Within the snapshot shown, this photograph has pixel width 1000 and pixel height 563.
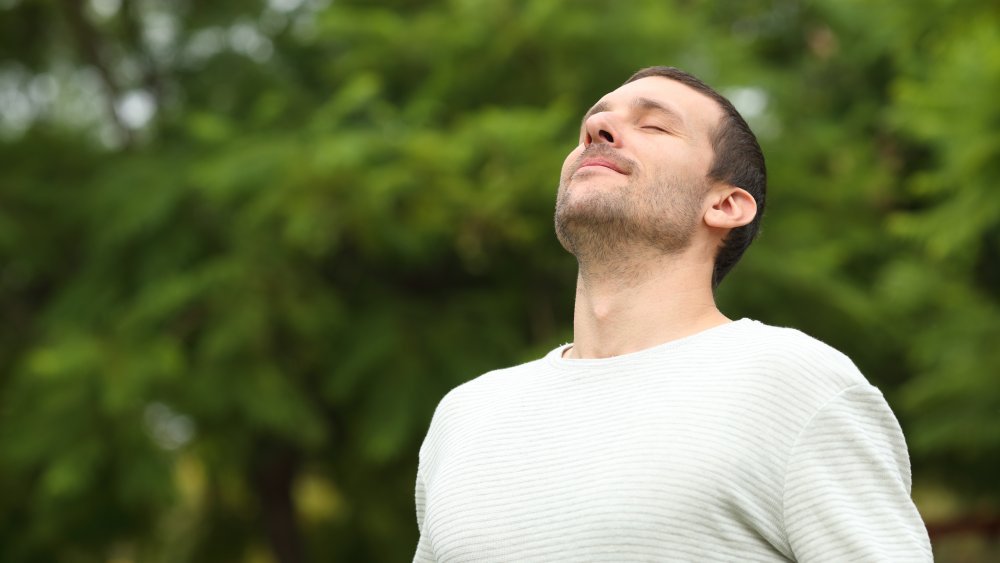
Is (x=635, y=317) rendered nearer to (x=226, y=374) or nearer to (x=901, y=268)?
(x=226, y=374)

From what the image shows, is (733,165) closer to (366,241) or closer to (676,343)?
(676,343)

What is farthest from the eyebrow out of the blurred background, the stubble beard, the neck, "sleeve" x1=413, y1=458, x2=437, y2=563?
the blurred background

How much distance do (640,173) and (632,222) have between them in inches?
3.7

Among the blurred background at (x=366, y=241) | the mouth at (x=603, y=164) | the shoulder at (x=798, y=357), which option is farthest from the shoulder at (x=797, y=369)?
the blurred background at (x=366, y=241)

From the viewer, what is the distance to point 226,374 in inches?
298

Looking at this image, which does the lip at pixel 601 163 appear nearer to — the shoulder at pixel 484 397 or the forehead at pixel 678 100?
the forehead at pixel 678 100

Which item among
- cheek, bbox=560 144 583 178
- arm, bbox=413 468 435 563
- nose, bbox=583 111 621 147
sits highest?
nose, bbox=583 111 621 147

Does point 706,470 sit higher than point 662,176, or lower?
lower

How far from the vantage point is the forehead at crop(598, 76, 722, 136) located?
85.5 inches

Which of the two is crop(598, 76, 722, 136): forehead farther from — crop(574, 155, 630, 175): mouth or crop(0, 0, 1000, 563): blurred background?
crop(0, 0, 1000, 563): blurred background

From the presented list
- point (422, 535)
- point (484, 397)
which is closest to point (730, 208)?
point (484, 397)

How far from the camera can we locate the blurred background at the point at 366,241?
722 cm

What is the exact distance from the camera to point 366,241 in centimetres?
752

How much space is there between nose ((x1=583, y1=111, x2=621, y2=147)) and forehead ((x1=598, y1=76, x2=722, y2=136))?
5 cm
